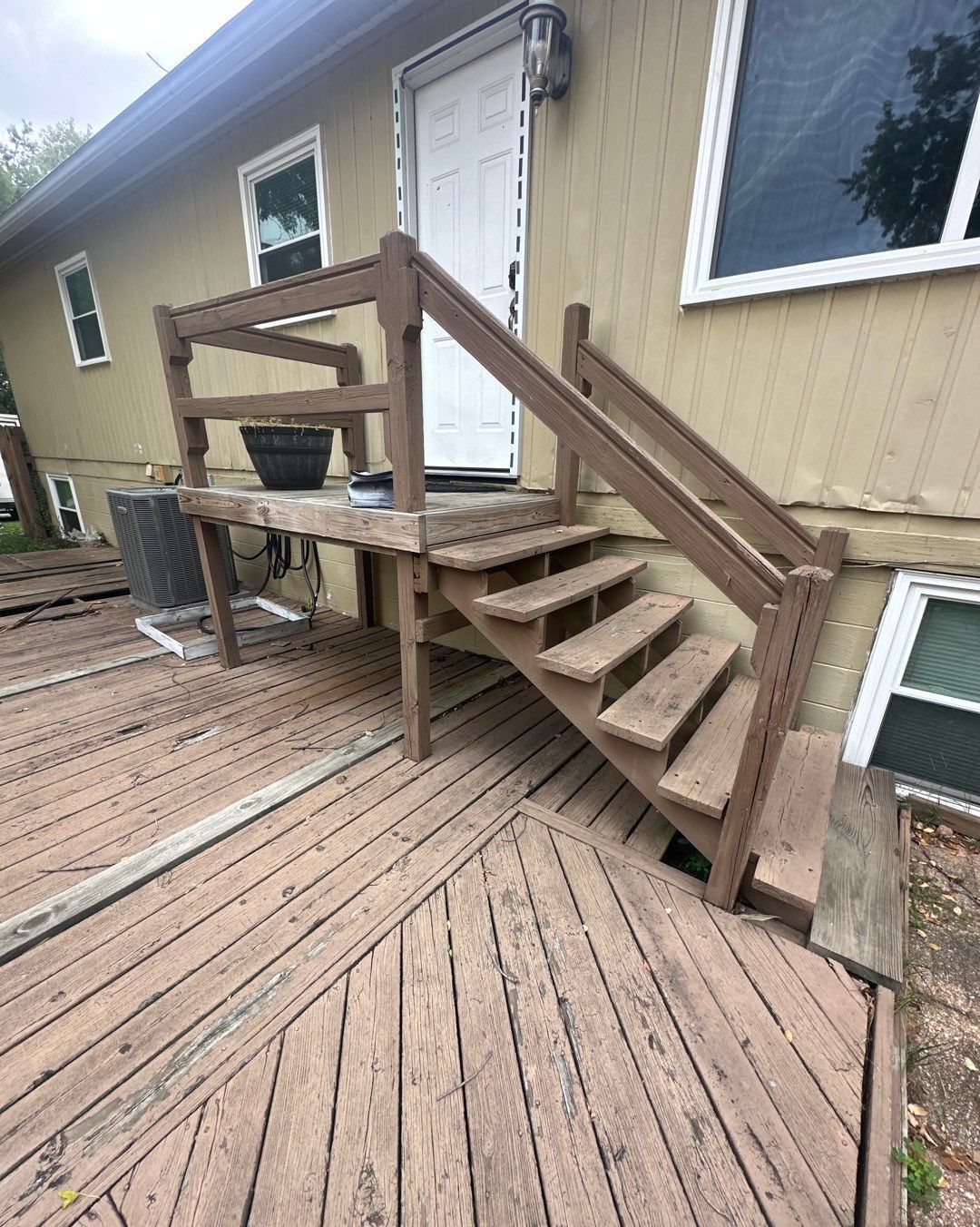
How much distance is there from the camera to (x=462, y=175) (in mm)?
2613

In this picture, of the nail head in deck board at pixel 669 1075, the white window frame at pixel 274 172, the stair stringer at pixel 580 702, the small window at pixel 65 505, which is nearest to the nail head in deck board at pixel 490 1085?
the nail head in deck board at pixel 669 1075

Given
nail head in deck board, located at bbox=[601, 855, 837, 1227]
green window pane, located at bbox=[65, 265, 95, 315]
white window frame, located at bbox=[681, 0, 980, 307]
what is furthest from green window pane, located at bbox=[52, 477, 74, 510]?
nail head in deck board, located at bbox=[601, 855, 837, 1227]

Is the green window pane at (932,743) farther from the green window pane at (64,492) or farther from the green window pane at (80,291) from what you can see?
the green window pane at (64,492)

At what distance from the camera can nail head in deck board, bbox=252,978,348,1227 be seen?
80 cm

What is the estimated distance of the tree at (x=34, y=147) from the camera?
60.8ft

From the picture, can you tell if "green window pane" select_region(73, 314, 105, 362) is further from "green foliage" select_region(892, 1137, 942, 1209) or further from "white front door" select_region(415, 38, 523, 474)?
"green foliage" select_region(892, 1137, 942, 1209)

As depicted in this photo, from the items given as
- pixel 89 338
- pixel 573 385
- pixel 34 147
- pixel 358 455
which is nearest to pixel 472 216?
pixel 573 385

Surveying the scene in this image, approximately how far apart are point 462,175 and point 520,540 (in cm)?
212

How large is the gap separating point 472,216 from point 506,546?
2.01m

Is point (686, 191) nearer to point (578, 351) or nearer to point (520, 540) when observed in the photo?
point (578, 351)

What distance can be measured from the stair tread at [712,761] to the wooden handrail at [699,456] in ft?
2.04

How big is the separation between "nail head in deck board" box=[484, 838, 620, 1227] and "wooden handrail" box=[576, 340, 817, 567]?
1.55 metres

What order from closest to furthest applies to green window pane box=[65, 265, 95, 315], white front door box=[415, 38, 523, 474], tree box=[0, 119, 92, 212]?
white front door box=[415, 38, 523, 474], green window pane box=[65, 265, 95, 315], tree box=[0, 119, 92, 212]

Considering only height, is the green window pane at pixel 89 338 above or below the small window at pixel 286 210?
below
